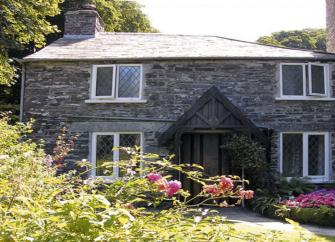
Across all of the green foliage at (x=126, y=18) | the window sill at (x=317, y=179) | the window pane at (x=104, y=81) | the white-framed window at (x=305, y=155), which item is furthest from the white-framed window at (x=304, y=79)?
the green foliage at (x=126, y=18)

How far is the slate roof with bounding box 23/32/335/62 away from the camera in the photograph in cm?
1437

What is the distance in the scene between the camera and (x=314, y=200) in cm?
1096

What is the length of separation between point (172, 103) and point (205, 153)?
1985mm

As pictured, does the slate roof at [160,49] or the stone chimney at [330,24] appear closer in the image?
the slate roof at [160,49]

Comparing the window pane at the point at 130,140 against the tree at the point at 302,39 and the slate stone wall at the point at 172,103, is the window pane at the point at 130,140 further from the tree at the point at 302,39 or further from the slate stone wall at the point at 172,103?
the tree at the point at 302,39

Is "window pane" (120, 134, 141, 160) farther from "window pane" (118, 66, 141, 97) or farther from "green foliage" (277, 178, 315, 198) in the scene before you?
"green foliage" (277, 178, 315, 198)

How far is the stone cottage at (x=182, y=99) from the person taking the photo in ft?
46.6

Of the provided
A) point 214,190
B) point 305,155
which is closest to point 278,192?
point 305,155

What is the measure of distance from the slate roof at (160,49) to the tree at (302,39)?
29.1 m

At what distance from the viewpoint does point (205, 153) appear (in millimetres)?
14188

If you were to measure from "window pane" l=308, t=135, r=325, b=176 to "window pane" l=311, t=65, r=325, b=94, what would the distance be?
1.63m

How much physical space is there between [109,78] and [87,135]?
6.97 feet

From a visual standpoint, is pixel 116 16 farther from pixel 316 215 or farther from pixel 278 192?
pixel 316 215

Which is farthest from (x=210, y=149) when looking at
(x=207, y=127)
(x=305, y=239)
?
(x=305, y=239)
